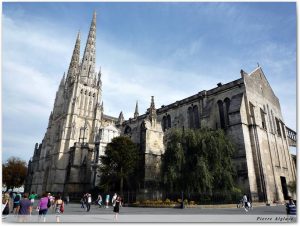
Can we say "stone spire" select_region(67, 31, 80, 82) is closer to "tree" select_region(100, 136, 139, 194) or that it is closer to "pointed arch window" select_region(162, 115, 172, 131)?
"pointed arch window" select_region(162, 115, 172, 131)

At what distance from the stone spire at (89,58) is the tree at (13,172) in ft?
99.5

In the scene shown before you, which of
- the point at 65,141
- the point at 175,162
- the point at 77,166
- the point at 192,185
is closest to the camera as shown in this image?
the point at 192,185

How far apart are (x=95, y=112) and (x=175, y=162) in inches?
1483

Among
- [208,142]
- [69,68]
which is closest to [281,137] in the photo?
[208,142]

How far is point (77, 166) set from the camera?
4341cm

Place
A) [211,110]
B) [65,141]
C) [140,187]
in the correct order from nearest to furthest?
[140,187], [211,110], [65,141]

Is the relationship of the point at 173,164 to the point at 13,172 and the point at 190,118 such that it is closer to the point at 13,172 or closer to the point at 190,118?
the point at 190,118

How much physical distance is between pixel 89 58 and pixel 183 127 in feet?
132

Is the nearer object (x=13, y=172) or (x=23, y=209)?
(x=23, y=209)

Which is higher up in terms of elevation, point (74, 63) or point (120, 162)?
point (74, 63)

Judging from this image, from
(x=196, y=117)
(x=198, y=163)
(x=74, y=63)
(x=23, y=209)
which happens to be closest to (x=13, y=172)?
(x=74, y=63)

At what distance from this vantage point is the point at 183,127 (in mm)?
34688

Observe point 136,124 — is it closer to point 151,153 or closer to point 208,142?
point 151,153

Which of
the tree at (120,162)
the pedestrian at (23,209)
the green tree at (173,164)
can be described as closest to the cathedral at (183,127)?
the tree at (120,162)
